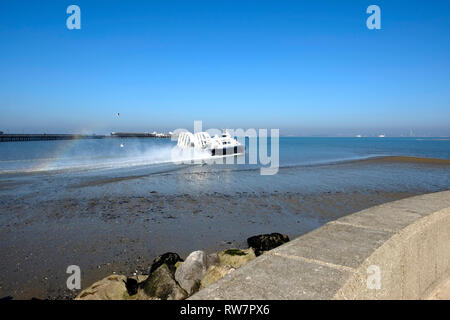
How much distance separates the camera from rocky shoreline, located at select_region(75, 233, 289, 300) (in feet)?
14.9

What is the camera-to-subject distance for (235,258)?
5680 millimetres

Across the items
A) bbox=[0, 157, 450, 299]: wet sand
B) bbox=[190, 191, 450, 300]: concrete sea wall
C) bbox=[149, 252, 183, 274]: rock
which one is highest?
bbox=[190, 191, 450, 300]: concrete sea wall

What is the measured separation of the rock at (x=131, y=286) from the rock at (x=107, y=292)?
16 centimetres

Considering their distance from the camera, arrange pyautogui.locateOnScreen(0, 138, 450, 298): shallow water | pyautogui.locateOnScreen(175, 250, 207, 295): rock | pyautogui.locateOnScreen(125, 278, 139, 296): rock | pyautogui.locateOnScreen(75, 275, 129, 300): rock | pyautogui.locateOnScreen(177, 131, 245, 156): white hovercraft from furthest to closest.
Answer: pyautogui.locateOnScreen(177, 131, 245, 156): white hovercraft → pyautogui.locateOnScreen(0, 138, 450, 298): shallow water → pyautogui.locateOnScreen(175, 250, 207, 295): rock → pyautogui.locateOnScreen(125, 278, 139, 296): rock → pyautogui.locateOnScreen(75, 275, 129, 300): rock

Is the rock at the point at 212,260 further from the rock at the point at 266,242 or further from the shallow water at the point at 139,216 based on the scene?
the shallow water at the point at 139,216

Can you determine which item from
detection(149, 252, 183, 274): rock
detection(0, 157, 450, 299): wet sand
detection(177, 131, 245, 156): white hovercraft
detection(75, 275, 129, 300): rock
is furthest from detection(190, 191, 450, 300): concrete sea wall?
detection(177, 131, 245, 156): white hovercraft

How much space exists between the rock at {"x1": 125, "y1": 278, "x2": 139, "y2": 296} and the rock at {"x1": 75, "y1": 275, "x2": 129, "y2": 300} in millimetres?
164

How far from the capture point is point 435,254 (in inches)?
136

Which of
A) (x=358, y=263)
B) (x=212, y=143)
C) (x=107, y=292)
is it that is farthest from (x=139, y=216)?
(x=212, y=143)

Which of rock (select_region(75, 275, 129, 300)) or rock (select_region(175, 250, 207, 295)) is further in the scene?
rock (select_region(175, 250, 207, 295))

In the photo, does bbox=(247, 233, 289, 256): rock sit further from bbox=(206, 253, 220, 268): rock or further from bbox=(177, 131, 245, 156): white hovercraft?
bbox=(177, 131, 245, 156): white hovercraft

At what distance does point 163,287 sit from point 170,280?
142mm

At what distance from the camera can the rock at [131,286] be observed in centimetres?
480

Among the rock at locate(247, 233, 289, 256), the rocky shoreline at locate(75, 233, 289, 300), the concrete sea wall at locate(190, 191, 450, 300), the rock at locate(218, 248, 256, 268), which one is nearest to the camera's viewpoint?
the concrete sea wall at locate(190, 191, 450, 300)
